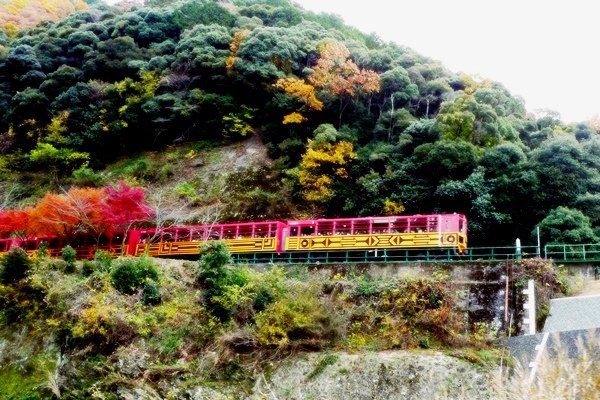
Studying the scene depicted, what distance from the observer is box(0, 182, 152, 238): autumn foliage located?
89.4 ft

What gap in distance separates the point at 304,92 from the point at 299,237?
1196 centimetres

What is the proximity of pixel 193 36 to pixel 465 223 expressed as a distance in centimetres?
2595

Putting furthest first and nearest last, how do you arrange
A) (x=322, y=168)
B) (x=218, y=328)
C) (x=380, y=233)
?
(x=322, y=168) → (x=380, y=233) → (x=218, y=328)

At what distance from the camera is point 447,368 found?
17.3 metres

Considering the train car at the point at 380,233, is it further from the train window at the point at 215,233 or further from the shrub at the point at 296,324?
the shrub at the point at 296,324

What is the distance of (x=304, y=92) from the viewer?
115 ft

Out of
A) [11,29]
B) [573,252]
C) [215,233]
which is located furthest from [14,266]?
[11,29]

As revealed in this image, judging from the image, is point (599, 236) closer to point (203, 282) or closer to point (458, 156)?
point (458, 156)

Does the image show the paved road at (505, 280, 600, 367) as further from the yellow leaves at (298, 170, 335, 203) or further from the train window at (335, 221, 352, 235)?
the yellow leaves at (298, 170, 335, 203)

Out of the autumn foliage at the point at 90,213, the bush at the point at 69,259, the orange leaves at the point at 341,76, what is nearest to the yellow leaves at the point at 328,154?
the orange leaves at the point at 341,76

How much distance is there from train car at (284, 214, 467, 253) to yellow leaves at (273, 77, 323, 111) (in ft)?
36.0

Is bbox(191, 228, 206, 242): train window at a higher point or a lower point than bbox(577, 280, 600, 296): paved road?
higher

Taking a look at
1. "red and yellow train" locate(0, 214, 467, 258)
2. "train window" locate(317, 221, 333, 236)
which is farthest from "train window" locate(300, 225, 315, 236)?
"train window" locate(317, 221, 333, 236)

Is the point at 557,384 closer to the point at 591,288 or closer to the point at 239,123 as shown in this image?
the point at 591,288
